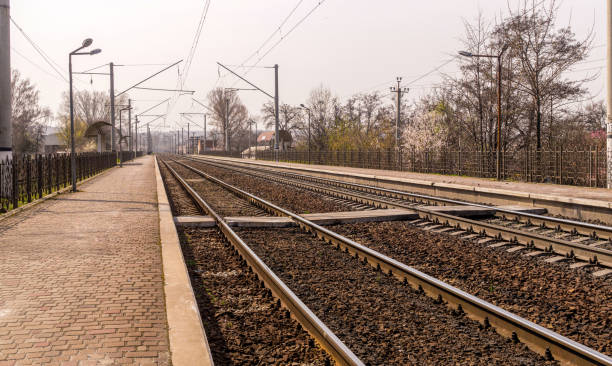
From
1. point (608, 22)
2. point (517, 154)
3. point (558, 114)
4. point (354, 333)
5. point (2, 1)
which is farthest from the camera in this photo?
point (558, 114)

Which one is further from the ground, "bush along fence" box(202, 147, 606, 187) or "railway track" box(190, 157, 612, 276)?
"bush along fence" box(202, 147, 606, 187)

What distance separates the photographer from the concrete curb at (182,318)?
3.75m

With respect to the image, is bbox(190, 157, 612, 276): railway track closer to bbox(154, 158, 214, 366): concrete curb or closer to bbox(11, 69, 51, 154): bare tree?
bbox(154, 158, 214, 366): concrete curb

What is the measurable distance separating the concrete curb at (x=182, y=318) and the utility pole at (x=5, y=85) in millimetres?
10119

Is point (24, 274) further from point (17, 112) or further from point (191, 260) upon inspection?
point (17, 112)

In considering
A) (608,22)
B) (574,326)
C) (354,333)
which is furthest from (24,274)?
(608,22)

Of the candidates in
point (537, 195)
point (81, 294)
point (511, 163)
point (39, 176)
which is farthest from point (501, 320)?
point (511, 163)

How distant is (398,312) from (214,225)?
265 inches

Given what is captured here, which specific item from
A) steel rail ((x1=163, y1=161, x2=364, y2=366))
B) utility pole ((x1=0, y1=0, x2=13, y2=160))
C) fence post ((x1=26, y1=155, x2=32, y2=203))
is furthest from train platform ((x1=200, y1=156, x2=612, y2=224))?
utility pole ((x1=0, y1=0, x2=13, y2=160))

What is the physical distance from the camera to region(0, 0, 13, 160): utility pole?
15.1 m

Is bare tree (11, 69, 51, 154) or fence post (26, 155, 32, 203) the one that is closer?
fence post (26, 155, 32, 203)

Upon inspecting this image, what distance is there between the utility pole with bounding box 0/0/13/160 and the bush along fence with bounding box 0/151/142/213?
1.72ft

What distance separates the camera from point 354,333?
4590 mm

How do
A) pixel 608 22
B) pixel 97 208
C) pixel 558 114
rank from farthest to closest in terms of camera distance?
pixel 558 114, pixel 608 22, pixel 97 208
